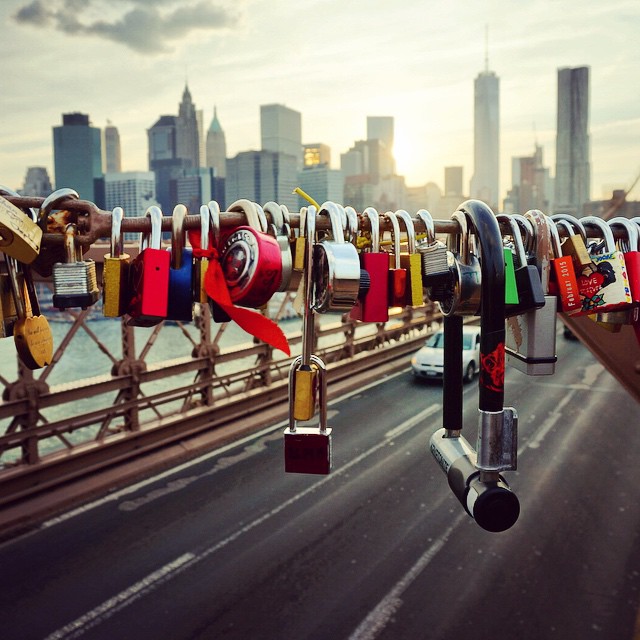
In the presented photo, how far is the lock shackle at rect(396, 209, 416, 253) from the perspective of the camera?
2.02 metres

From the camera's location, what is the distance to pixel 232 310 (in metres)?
1.71

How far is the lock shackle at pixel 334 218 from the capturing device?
6.00 feet

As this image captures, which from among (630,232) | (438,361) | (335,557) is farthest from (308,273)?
(438,361)

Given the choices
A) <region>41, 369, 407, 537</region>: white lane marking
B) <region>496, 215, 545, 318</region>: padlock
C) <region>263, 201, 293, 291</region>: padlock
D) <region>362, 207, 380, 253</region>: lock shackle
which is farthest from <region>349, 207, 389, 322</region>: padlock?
<region>41, 369, 407, 537</region>: white lane marking

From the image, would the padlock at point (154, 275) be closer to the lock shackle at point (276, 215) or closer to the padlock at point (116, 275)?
the padlock at point (116, 275)

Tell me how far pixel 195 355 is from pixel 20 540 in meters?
5.16

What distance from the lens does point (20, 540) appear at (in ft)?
30.3

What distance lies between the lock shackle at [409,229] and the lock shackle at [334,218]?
0.88 feet

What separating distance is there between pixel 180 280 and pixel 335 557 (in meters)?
7.65

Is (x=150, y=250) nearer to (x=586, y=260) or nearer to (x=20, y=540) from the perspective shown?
(x=586, y=260)

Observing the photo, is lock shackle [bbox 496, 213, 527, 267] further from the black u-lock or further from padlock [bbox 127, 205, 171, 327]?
padlock [bbox 127, 205, 171, 327]

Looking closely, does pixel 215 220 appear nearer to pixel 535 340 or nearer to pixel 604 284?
pixel 535 340

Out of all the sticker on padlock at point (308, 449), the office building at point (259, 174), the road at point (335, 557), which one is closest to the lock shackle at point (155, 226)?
the sticker on padlock at point (308, 449)

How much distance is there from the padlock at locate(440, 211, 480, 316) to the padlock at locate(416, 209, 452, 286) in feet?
0.06
